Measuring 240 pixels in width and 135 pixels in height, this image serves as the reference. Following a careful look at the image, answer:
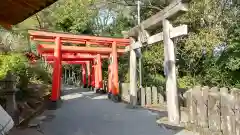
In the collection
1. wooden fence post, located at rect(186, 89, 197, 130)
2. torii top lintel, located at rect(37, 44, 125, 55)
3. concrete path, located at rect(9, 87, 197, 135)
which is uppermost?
torii top lintel, located at rect(37, 44, 125, 55)

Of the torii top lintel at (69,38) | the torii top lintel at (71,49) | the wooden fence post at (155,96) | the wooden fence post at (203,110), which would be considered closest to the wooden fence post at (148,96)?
the wooden fence post at (155,96)

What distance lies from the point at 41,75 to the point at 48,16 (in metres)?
11.2

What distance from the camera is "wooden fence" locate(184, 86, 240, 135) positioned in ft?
16.7

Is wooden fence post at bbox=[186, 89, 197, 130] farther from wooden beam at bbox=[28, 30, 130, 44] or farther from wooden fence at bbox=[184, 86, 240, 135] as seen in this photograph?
wooden beam at bbox=[28, 30, 130, 44]

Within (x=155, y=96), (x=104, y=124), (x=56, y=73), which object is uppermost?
(x=56, y=73)

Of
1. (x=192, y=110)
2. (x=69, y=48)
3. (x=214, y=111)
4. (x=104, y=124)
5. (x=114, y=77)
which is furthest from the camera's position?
(x=114, y=77)

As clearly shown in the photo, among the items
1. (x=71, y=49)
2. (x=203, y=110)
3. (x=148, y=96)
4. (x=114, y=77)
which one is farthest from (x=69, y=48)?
(x=203, y=110)

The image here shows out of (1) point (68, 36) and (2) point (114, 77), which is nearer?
(1) point (68, 36)

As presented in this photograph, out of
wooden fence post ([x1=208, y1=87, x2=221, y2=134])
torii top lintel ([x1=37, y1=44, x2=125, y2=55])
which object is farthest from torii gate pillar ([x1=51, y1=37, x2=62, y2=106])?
wooden fence post ([x1=208, y1=87, x2=221, y2=134])

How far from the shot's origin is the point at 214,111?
571cm

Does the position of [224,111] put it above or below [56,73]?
below

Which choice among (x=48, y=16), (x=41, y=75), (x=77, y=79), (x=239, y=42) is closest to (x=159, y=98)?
(x=239, y=42)

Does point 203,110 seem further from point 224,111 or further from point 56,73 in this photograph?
point 56,73

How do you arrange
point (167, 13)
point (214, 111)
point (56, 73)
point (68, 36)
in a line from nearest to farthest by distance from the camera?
point (214, 111) → point (167, 13) → point (56, 73) → point (68, 36)
